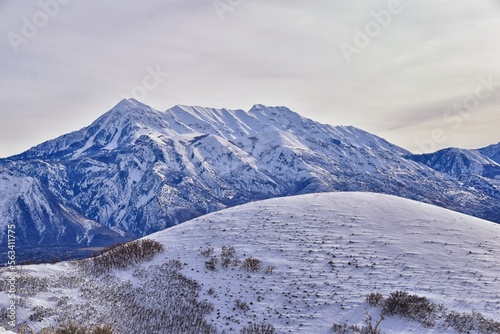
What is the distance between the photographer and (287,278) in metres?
42.2

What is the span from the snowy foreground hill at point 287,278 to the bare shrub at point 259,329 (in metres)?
0.55

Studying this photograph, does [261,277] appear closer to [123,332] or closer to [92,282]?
[123,332]

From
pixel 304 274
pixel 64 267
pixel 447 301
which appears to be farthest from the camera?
pixel 64 267

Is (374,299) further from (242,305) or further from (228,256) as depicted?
(228,256)

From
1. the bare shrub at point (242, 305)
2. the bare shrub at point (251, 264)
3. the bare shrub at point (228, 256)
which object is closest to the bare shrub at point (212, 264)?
the bare shrub at point (228, 256)

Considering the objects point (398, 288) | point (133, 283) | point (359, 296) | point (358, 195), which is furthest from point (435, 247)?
point (133, 283)

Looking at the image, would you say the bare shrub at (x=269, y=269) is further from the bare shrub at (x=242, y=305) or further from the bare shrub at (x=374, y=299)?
the bare shrub at (x=374, y=299)

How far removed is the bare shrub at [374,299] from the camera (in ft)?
121

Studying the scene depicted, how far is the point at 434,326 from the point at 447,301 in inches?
170

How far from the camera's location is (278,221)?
2226 inches

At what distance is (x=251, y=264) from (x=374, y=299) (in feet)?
47.1

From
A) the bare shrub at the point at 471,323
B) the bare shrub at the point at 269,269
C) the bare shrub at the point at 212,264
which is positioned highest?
the bare shrub at the point at 212,264

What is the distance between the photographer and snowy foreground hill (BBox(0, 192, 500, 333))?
35438mm

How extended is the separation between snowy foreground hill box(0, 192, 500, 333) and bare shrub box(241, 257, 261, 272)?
0.13 m
